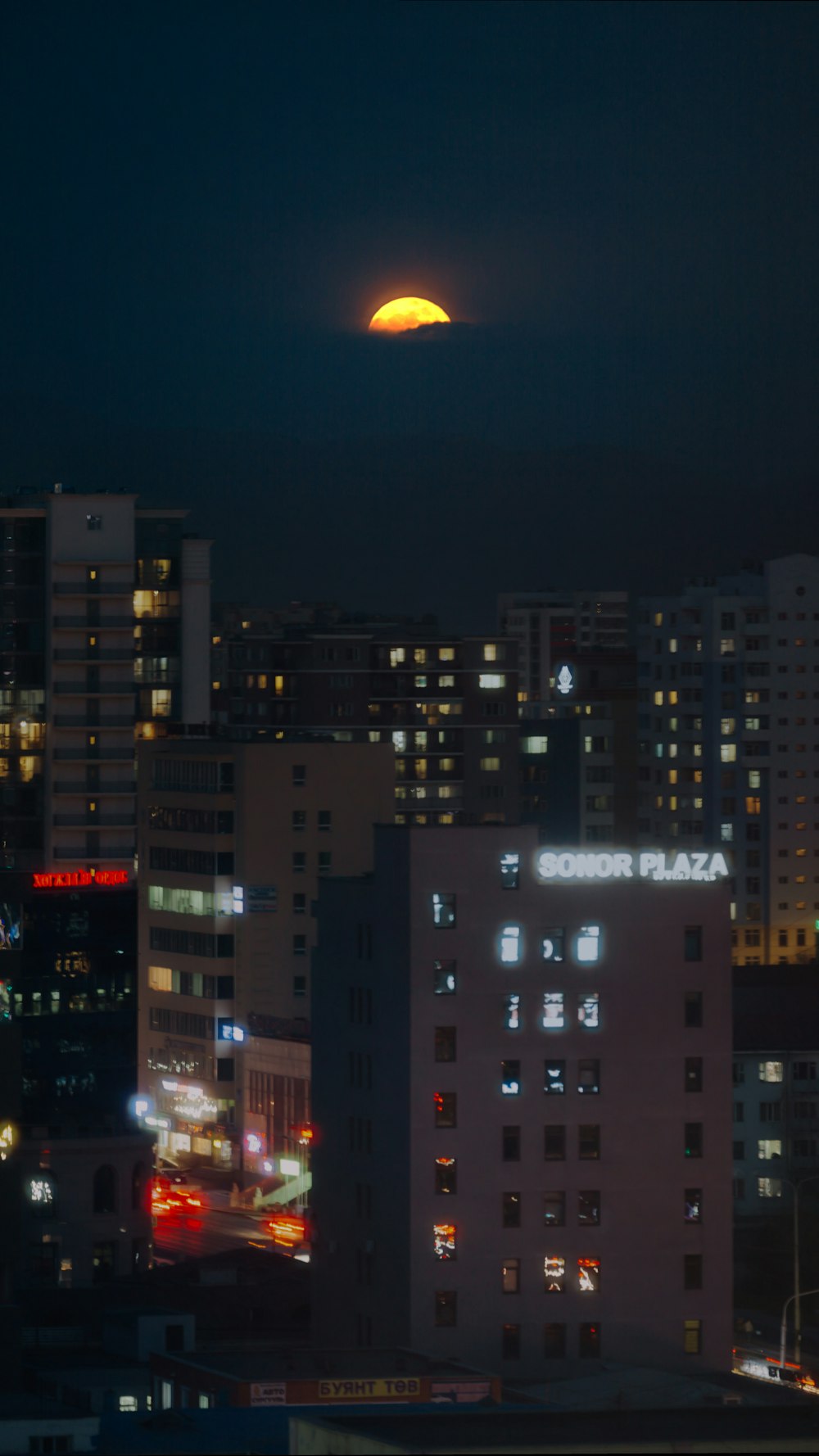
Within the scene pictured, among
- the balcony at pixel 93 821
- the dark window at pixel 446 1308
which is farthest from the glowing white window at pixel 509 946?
the balcony at pixel 93 821

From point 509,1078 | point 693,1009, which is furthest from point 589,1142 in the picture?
point 693,1009

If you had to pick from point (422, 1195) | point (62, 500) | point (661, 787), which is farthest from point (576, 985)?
point (661, 787)

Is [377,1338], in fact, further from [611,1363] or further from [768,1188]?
[768,1188]

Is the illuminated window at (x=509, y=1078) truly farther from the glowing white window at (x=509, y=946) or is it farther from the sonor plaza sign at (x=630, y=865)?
the sonor plaza sign at (x=630, y=865)

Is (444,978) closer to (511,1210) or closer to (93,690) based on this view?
(511,1210)

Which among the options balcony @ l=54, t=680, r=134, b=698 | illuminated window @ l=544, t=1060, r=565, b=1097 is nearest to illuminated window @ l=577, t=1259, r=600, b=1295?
illuminated window @ l=544, t=1060, r=565, b=1097

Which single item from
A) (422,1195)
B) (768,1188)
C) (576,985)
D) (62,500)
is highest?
(62,500)

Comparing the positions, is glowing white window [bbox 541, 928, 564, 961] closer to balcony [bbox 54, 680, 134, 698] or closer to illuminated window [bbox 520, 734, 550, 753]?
balcony [bbox 54, 680, 134, 698]
